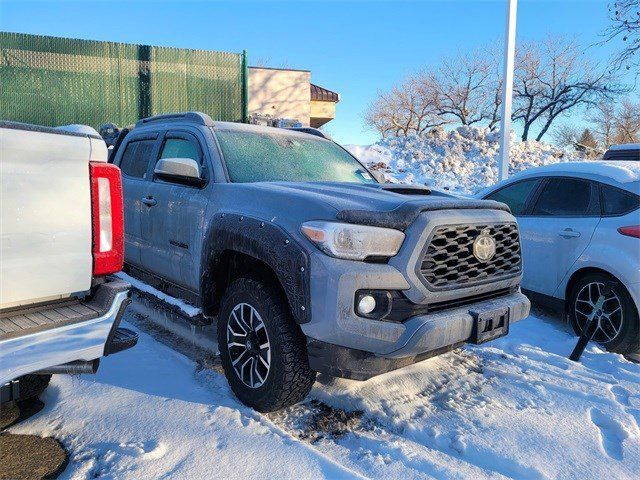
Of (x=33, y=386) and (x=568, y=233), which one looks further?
(x=568, y=233)

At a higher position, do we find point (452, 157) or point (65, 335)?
point (452, 157)

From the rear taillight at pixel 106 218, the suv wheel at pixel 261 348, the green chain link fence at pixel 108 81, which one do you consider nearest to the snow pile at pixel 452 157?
the green chain link fence at pixel 108 81

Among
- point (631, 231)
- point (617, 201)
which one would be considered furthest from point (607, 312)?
point (617, 201)

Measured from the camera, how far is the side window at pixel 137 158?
4.62 metres

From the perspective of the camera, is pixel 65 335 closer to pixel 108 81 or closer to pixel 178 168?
pixel 178 168

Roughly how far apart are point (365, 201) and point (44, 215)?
163 centimetres

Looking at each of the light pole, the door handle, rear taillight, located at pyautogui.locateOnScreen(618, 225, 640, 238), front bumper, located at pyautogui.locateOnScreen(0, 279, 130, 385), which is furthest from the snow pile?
front bumper, located at pyautogui.locateOnScreen(0, 279, 130, 385)

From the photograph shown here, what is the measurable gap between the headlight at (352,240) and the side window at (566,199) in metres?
2.93

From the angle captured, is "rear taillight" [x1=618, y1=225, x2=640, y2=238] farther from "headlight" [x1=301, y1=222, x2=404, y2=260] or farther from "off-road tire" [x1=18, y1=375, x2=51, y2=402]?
"off-road tire" [x1=18, y1=375, x2=51, y2=402]

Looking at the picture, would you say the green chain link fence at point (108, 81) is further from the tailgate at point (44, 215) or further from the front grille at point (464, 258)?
the front grille at point (464, 258)

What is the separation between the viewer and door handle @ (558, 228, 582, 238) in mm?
4602

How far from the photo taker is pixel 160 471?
2361 millimetres

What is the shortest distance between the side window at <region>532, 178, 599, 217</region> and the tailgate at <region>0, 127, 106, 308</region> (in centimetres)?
428

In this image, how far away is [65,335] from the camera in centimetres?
207
